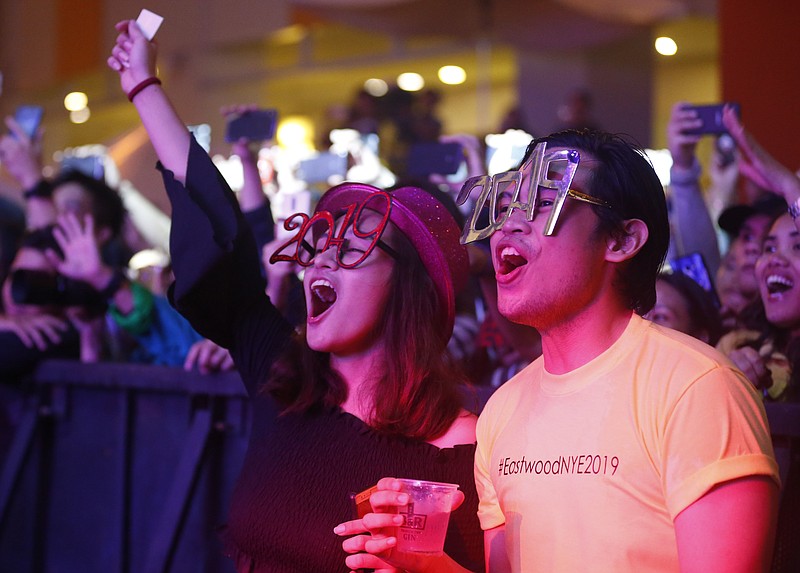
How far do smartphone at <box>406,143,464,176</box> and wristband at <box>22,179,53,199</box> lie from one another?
1.83 m

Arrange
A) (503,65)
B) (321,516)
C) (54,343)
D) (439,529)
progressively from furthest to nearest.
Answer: (503,65), (54,343), (321,516), (439,529)

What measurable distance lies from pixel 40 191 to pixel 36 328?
2.73 ft

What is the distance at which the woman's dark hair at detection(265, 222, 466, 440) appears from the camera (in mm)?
2436

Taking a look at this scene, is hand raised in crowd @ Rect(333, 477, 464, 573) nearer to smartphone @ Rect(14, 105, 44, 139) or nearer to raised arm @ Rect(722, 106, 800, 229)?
raised arm @ Rect(722, 106, 800, 229)

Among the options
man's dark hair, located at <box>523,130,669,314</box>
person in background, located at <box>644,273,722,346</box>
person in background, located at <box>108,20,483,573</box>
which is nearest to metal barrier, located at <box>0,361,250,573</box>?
person in background, located at <box>108,20,483,573</box>

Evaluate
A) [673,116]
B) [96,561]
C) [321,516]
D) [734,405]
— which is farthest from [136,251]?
[734,405]

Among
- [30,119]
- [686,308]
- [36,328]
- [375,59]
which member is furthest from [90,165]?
[375,59]

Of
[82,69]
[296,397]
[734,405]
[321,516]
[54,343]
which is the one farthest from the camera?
[82,69]

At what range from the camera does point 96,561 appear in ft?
12.9

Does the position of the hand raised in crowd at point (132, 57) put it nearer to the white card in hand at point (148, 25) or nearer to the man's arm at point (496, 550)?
the white card in hand at point (148, 25)

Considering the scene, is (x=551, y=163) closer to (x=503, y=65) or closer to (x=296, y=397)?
(x=296, y=397)

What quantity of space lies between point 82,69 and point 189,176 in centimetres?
1142

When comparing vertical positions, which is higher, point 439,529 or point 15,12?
point 15,12

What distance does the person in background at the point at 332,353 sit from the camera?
2365mm
